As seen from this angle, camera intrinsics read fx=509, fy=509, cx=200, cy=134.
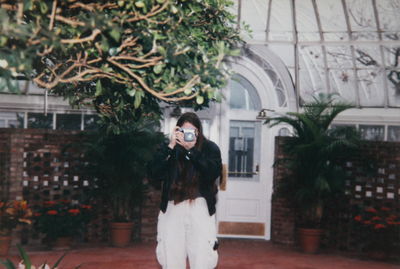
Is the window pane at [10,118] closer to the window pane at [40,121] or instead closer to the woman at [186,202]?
the window pane at [40,121]

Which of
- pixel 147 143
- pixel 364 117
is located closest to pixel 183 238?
pixel 147 143

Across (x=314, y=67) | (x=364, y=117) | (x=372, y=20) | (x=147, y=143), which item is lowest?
(x=147, y=143)

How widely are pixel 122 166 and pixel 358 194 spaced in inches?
134

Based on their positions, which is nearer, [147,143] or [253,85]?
[147,143]

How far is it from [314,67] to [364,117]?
1.22 metres

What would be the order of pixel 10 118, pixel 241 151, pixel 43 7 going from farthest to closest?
pixel 241 151, pixel 10 118, pixel 43 7

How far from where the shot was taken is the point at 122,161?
23.1 feet

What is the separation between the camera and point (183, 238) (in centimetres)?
337

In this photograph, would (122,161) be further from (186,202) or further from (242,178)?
(186,202)

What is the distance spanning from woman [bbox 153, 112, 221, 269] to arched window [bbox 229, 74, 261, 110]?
190 inches

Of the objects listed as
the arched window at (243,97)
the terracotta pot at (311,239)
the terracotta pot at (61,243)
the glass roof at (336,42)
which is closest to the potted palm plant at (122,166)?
the terracotta pot at (61,243)

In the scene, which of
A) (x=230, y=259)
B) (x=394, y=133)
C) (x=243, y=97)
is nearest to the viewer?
(x=230, y=259)

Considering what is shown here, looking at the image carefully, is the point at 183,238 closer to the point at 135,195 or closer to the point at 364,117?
the point at 135,195

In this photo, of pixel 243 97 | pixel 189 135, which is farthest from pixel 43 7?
pixel 243 97
